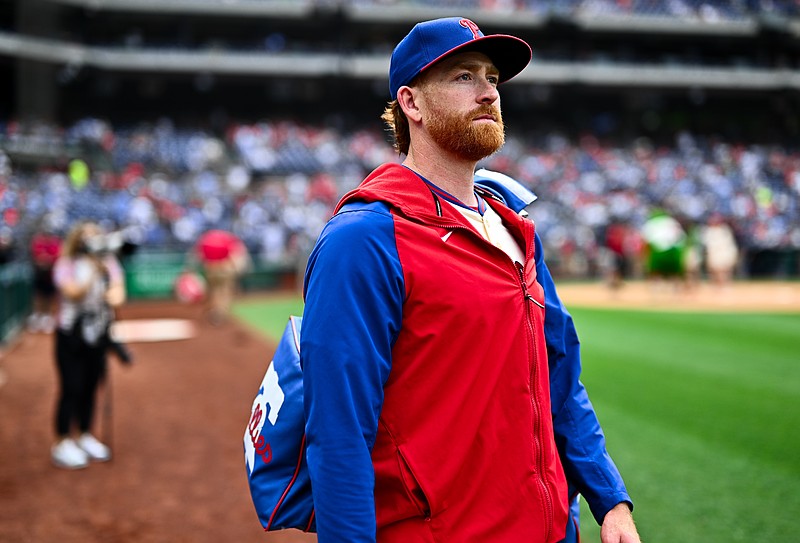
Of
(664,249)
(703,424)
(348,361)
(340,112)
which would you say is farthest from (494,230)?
(340,112)

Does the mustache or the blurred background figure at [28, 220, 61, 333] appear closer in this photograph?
the mustache

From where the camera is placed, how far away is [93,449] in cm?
661

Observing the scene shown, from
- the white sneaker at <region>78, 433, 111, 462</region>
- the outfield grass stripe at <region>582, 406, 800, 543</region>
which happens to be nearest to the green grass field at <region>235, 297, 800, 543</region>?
the outfield grass stripe at <region>582, 406, 800, 543</region>

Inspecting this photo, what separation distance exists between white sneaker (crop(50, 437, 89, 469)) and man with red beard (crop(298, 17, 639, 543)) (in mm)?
5334

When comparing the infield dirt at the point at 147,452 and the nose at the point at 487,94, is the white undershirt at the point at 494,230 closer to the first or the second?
the nose at the point at 487,94

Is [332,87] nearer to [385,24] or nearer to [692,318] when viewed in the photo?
[385,24]

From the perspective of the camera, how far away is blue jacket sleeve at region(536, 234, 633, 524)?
7.25ft

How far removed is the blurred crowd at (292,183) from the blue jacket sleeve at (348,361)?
65.1 ft

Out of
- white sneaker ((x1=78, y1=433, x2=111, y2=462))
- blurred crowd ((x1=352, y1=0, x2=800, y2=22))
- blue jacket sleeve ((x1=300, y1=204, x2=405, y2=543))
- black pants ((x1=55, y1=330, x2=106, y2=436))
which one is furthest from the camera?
blurred crowd ((x1=352, y1=0, x2=800, y2=22))

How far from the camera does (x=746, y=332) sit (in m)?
12.4

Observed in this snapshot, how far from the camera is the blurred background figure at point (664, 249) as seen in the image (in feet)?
59.7

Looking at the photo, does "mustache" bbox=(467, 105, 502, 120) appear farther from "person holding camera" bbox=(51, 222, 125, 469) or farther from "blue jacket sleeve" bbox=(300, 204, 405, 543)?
"person holding camera" bbox=(51, 222, 125, 469)

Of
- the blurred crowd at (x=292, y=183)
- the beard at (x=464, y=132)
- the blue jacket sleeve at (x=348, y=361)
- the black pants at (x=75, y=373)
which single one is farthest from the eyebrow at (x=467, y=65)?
the blurred crowd at (x=292, y=183)

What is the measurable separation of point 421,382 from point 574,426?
642mm
